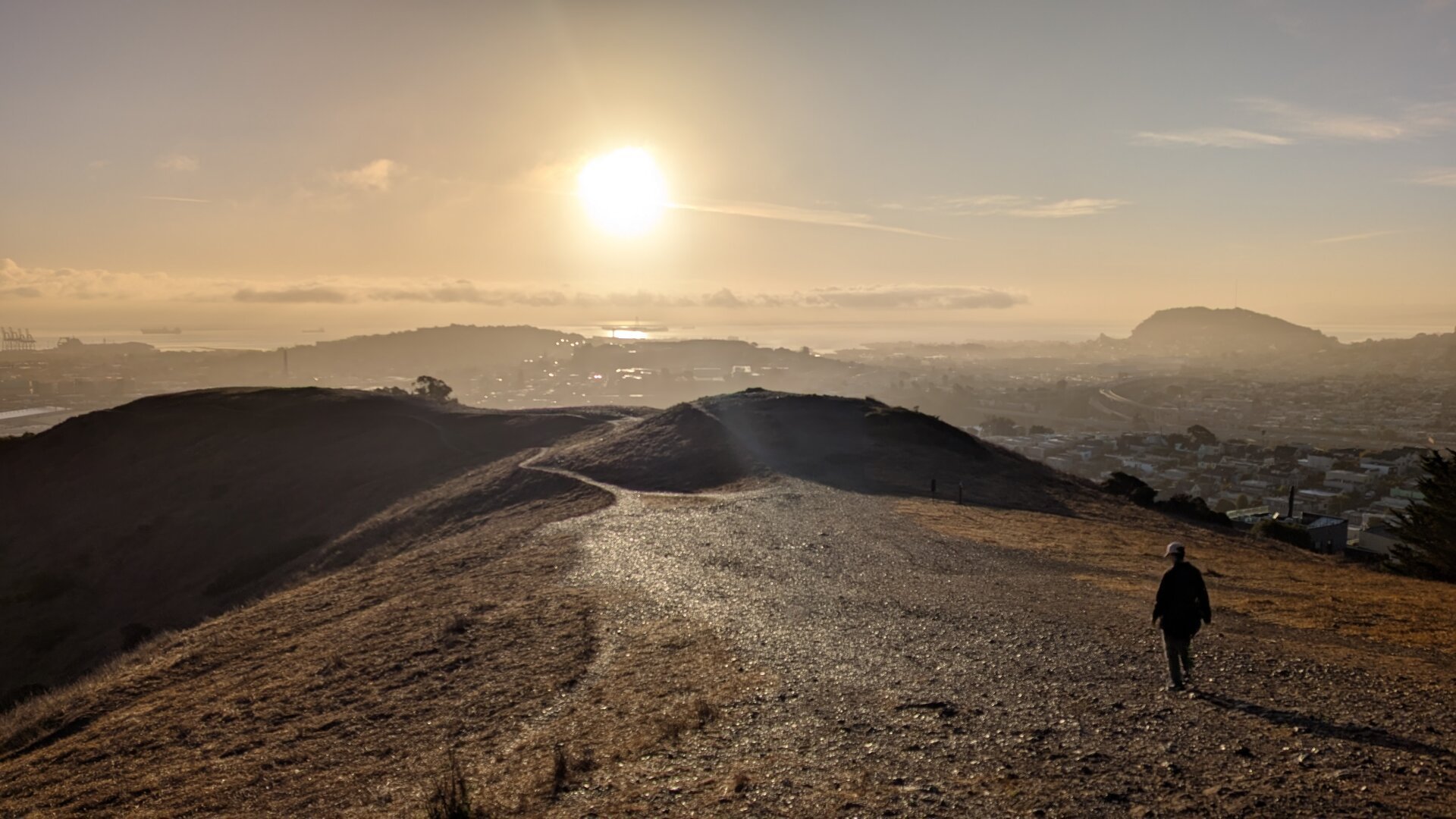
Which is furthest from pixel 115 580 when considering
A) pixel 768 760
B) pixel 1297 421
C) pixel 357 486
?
pixel 1297 421

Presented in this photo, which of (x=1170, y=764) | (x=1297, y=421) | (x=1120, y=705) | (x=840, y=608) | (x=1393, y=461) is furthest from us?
(x=1297, y=421)

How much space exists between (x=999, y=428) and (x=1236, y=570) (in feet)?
242

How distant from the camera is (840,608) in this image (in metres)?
16.1

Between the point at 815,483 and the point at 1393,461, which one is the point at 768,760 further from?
the point at 1393,461

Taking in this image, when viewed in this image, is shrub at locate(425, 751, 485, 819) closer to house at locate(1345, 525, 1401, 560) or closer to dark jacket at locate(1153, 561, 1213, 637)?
dark jacket at locate(1153, 561, 1213, 637)

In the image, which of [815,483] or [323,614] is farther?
[815,483]

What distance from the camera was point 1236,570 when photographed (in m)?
21.1

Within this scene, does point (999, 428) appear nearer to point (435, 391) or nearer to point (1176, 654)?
point (435, 391)

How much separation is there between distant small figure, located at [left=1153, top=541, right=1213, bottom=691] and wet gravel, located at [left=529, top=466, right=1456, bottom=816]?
34cm

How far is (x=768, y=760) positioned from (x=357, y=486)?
43203mm

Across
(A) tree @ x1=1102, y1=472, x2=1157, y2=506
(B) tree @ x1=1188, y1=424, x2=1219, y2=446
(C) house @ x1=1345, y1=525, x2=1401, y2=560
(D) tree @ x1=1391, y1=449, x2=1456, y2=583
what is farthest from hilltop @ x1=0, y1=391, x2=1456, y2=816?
(B) tree @ x1=1188, y1=424, x2=1219, y2=446

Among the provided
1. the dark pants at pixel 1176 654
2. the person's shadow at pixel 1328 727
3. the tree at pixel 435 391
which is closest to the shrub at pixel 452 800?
the dark pants at pixel 1176 654

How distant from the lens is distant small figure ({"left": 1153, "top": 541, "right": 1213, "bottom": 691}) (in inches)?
405

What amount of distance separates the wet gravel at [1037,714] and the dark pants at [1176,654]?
28 centimetres
